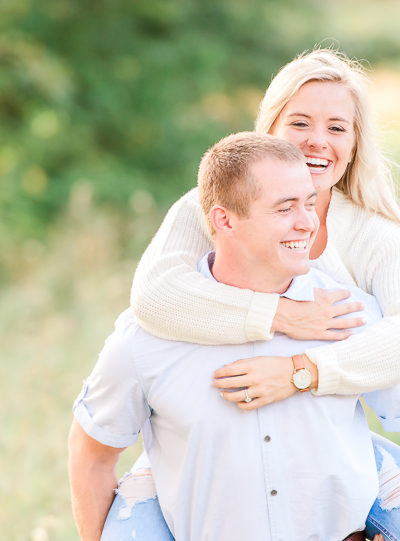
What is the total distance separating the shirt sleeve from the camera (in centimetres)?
192

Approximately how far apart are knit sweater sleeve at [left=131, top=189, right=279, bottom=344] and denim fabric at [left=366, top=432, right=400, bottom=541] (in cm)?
56

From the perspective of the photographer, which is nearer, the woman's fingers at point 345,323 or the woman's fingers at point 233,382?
the woman's fingers at point 233,382

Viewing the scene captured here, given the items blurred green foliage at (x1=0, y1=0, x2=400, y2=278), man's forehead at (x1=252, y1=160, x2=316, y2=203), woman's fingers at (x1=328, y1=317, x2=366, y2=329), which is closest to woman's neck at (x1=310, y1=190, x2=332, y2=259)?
woman's fingers at (x1=328, y1=317, x2=366, y2=329)

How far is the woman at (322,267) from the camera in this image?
6.15 ft

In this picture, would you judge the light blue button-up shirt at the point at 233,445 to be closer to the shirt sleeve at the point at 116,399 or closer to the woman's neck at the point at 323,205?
the shirt sleeve at the point at 116,399

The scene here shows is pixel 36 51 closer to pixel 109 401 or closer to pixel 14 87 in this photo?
pixel 14 87

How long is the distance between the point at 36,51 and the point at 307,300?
5.73 metres

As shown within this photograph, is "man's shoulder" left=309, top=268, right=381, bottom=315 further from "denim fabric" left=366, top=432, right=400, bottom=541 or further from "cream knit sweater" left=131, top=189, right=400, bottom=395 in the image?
"denim fabric" left=366, top=432, right=400, bottom=541

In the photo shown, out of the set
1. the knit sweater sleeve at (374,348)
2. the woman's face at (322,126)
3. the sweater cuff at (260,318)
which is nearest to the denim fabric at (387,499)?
the knit sweater sleeve at (374,348)

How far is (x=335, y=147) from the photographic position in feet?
7.40

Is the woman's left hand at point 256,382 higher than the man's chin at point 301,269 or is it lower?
lower

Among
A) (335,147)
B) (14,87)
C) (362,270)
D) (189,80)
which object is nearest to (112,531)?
(362,270)

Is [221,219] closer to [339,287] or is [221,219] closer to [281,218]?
[281,218]

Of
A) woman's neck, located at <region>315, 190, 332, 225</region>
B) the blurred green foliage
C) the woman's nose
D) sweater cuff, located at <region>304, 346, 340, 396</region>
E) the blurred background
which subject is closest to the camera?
sweater cuff, located at <region>304, 346, 340, 396</region>
